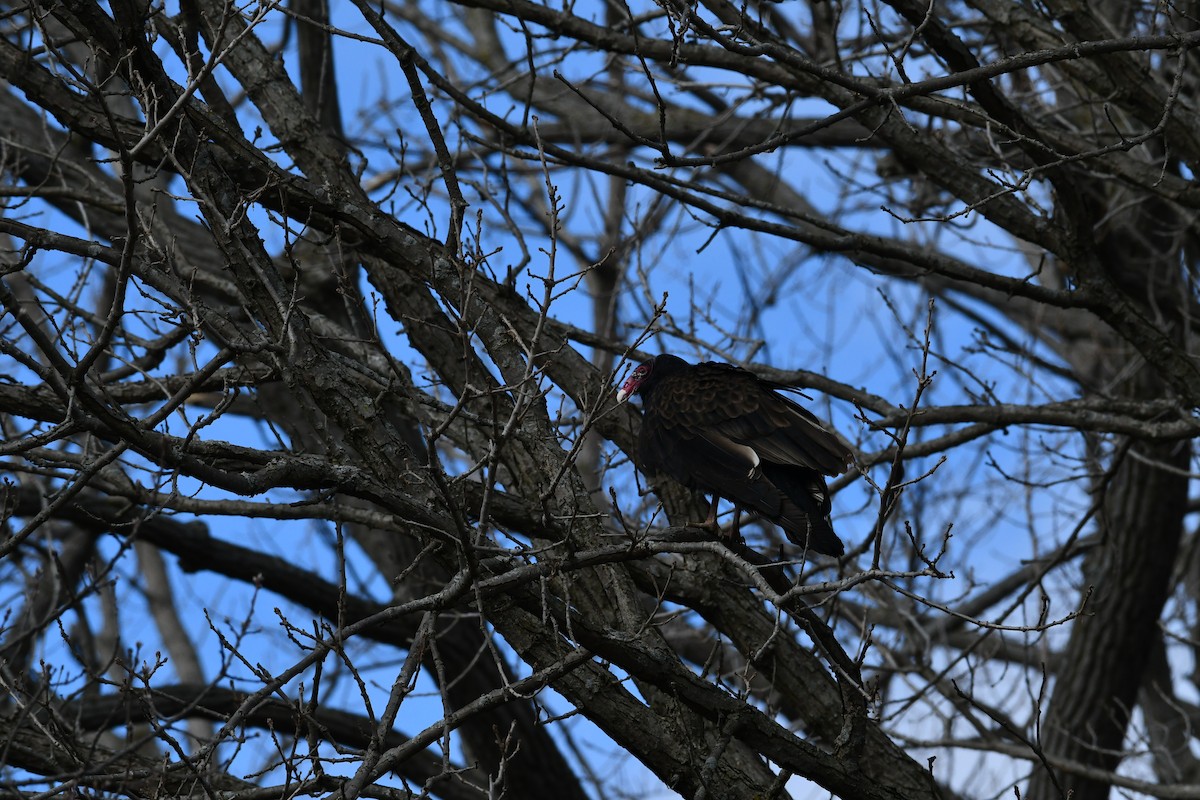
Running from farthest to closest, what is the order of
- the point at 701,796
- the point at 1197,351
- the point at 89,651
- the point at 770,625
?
the point at 89,651
the point at 1197,351
the point at 770,625
the point at 701,796

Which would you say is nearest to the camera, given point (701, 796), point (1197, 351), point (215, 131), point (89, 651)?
point (701, 796)

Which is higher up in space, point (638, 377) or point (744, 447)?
point (638, 377)

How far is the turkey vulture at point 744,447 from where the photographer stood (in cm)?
415

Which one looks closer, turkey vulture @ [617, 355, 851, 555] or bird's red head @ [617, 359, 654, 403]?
turkey vulture @ [617, 355, 851, 555]

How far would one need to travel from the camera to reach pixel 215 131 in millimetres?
4004

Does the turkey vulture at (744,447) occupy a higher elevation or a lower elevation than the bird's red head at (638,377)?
lower

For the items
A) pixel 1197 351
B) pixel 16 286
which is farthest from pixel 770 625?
pixel 16 286

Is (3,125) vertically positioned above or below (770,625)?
above

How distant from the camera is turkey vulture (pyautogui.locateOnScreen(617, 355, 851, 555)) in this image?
13.6 feet

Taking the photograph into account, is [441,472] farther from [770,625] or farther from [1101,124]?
[1101,124]

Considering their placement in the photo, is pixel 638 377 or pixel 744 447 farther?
pixel 638 377

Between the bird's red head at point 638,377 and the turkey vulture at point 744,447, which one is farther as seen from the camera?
the bird's red head at point 638,377

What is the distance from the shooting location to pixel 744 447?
4387 millimetres

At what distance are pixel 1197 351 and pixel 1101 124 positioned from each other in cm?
128
